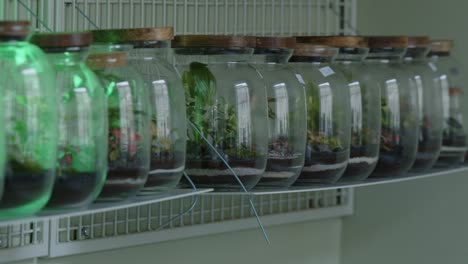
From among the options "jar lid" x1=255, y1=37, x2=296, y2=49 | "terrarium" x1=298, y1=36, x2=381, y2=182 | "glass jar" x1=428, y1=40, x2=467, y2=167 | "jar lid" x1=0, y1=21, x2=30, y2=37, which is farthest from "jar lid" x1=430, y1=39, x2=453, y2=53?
"jar lid" x1=0, y1=21, x2=30, y2=37

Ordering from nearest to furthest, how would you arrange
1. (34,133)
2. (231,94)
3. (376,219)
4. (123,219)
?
(34,133)
(231,94)
(123,219)
(376,219)

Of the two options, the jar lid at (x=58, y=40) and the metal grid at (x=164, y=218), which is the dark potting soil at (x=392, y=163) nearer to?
A: the metal grid at (x=164, y=218)

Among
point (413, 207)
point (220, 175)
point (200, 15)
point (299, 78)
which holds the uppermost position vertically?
point (200, 15)

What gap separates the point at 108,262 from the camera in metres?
1.53

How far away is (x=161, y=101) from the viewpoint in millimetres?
1133

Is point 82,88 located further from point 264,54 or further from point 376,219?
point 376,219

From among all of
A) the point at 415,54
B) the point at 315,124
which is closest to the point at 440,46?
the point at 415,54

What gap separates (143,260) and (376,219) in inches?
24.6

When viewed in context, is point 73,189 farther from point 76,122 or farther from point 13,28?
point 13,28

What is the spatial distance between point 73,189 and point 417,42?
77cm

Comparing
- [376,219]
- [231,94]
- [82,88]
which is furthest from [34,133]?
[376,219]

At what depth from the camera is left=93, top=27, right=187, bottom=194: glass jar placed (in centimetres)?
111

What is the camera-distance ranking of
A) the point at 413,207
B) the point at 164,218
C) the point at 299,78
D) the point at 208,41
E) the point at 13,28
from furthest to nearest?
1. the point at 413,207
2. the point at 164,218
3. the point at 299,78
4. the point at 208,41
5. the point at 13,28

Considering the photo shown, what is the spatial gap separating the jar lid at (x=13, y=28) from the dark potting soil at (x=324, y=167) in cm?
55
